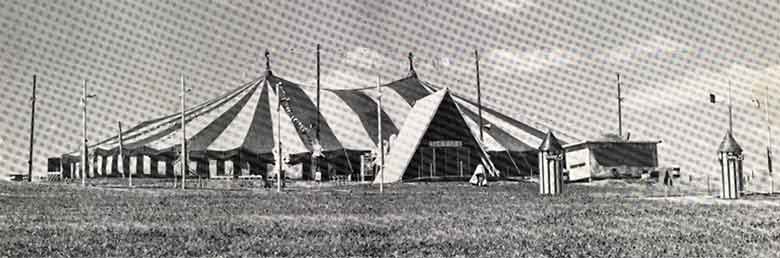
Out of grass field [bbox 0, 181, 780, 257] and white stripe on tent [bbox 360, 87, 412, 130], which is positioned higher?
white stripe on tent [bbox 360, 87, 412, 130]

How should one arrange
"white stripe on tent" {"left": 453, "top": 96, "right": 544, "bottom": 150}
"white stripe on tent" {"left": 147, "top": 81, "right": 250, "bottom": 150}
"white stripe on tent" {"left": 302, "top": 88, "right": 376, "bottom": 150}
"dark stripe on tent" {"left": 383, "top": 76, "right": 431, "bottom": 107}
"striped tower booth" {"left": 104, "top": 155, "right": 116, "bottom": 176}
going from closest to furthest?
"white stripe on tent" {"left": 147, "top": 81, "right": 250, "bottom": 150} → "striped tower booth" {"left": 104, "top": 155, "right": 116, "bottom": 176} → "white stripe on tent" {"left": 302, "top": 88, "right": 376, "bottom": 150} → "white stripe on tent" {"left": 453, "top": 96, "right": 544, "bottom": 150} → "dark stripe on tent" {"left": 383, "top": 76, "right": 431, "bottom": 107}

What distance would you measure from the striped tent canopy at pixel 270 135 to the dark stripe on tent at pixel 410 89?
3.96 ft

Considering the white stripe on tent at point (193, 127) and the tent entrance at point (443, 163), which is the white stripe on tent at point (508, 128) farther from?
the white stripe on tent at point (193, 127)

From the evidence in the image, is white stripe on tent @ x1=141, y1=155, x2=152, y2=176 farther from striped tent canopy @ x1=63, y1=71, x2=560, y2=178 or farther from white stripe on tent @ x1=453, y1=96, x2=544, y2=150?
white stripe on tent @ x1=453, y1=96, x2=544, y2=150

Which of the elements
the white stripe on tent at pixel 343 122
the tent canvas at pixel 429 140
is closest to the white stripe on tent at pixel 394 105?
the white stripe on tent at pixel 343 122

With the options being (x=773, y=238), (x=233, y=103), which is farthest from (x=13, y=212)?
(x=233, y=103)

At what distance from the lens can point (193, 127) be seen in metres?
44.4

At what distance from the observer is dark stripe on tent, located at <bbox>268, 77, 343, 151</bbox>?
144 ft

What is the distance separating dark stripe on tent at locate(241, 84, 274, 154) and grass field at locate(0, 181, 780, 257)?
85.6ft

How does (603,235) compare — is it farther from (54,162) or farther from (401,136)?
(54,162)

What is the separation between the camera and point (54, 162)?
1938 inches

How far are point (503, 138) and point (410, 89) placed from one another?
30.4ft

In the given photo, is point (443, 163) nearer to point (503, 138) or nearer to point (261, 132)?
point (503, 138)

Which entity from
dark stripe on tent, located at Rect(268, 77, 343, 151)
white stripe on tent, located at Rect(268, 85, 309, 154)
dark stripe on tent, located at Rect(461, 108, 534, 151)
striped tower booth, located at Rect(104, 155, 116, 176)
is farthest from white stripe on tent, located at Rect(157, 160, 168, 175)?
dark stripe on tent, located at Rect(461, 108, 534, 151)
